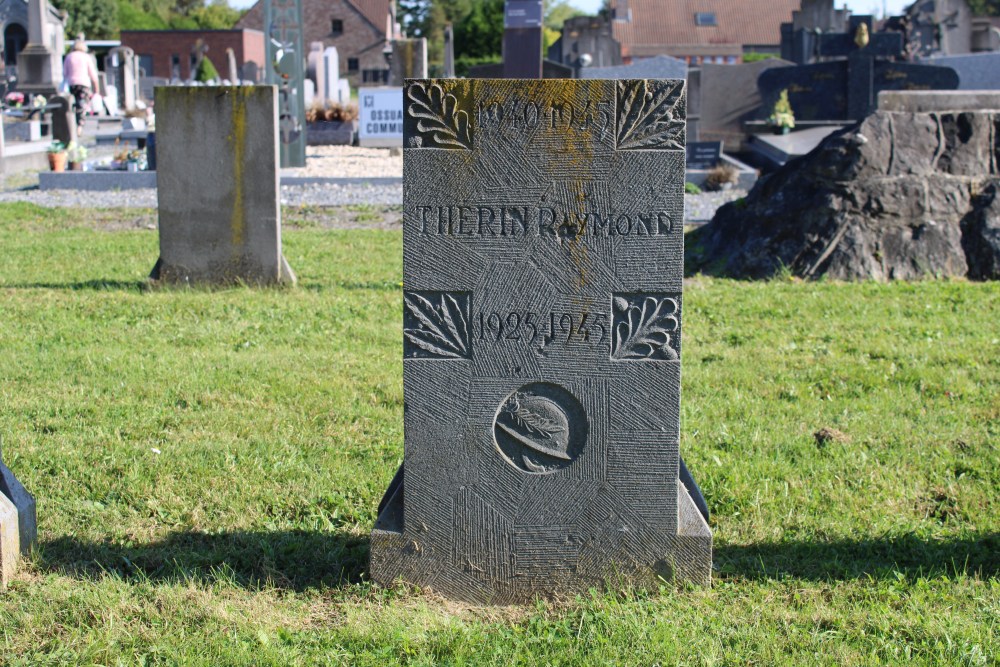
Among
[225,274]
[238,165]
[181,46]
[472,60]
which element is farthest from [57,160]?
[181,46]

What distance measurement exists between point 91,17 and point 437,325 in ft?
225

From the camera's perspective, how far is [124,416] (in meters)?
5.18

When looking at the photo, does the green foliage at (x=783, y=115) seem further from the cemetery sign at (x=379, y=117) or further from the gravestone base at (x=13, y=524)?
→ the gravestone base at (x=13, y=524)

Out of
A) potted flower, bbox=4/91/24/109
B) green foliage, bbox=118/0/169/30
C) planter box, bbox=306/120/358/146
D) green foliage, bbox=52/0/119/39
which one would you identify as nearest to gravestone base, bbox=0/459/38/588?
planter box, bbox=306/120/358/146

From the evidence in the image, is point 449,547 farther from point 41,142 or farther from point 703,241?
point 41,142

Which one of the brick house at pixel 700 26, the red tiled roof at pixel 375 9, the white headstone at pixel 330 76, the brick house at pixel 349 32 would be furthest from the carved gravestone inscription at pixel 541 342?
the red tiled roof at pixel 375 9

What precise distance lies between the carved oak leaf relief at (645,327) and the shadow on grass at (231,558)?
1124mm

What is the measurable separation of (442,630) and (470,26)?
197 feet

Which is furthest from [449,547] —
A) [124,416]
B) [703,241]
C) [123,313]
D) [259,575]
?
[703,241]

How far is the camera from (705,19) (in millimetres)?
68312

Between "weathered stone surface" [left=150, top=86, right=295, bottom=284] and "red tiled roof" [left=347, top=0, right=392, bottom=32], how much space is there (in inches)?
2385

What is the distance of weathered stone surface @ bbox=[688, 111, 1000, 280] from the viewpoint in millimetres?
8820

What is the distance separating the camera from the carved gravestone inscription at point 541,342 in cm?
317

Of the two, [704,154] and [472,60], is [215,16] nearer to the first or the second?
[472,60]
